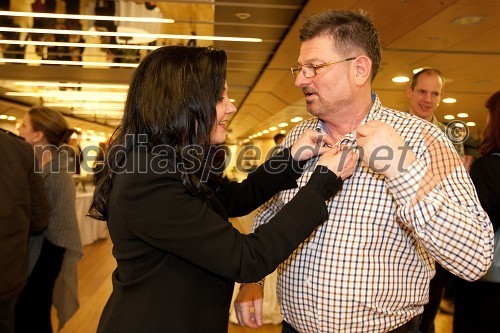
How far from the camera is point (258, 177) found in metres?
1.81

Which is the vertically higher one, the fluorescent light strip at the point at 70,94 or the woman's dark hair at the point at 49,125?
the fluorescent light strip at the point at 70,94

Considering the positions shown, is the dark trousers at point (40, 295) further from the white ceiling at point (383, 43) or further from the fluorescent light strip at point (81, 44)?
the fluorescent light strip at point (81, 44)

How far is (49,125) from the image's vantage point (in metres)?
3.21

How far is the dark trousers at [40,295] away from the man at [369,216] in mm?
1992

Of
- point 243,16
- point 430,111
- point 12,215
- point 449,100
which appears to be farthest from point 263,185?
point 449,100

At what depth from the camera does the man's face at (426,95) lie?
10.6 ft

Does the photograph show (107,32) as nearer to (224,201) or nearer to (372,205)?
(224,201)

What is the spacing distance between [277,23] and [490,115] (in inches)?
149

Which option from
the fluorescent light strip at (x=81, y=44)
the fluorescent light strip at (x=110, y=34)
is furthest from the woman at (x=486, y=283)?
the fluorescent light strip at (x=81, y=44)

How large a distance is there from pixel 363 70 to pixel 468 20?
3588 millimetres

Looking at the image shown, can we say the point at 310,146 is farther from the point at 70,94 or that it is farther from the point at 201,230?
the point at 70,94

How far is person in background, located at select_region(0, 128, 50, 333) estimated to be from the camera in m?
2.35

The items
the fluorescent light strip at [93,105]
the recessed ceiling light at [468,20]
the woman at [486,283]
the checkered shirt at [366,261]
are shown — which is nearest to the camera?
the checkered shirt at [366,261]

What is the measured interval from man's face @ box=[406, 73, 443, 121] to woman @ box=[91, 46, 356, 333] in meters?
2.09
